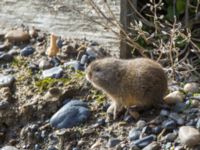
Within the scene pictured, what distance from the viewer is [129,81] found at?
4.96m

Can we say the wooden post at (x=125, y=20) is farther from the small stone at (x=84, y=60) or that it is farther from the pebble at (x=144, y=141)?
the pebble at (x=144, y=141)

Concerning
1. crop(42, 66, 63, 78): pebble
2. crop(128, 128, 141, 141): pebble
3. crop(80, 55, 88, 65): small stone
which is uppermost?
crop(80, 55, 88, 65): small stone

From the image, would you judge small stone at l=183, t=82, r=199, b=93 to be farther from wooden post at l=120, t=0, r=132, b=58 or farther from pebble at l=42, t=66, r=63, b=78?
pebble at l=42, t=66, r=63, b=78

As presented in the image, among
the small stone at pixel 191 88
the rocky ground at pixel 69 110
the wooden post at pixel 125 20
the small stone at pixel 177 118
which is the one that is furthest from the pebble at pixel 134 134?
the wooden post at pixel 125 20

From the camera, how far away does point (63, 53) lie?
5801 mm

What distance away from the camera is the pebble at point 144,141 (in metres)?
4.67

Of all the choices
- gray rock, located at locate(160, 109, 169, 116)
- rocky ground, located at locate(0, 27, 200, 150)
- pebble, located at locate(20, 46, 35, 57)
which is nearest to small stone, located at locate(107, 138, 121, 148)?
rocky ground, located at locate(0, 27, 200, 150)

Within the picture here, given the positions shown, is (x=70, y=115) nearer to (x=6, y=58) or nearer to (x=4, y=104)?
(x=4, y=104)

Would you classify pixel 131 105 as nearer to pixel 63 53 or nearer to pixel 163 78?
pixel 163 78

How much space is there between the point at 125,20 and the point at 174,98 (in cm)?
112

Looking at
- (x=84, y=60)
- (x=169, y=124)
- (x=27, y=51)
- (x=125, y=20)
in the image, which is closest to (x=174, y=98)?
(x=169, y=124)

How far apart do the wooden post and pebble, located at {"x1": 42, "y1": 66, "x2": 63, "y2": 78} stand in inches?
24.4

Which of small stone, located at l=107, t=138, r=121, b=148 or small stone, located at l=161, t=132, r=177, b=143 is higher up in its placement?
small stone, located at l=161, t=132, r=177, b=143

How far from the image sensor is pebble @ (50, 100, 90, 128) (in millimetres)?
5020
